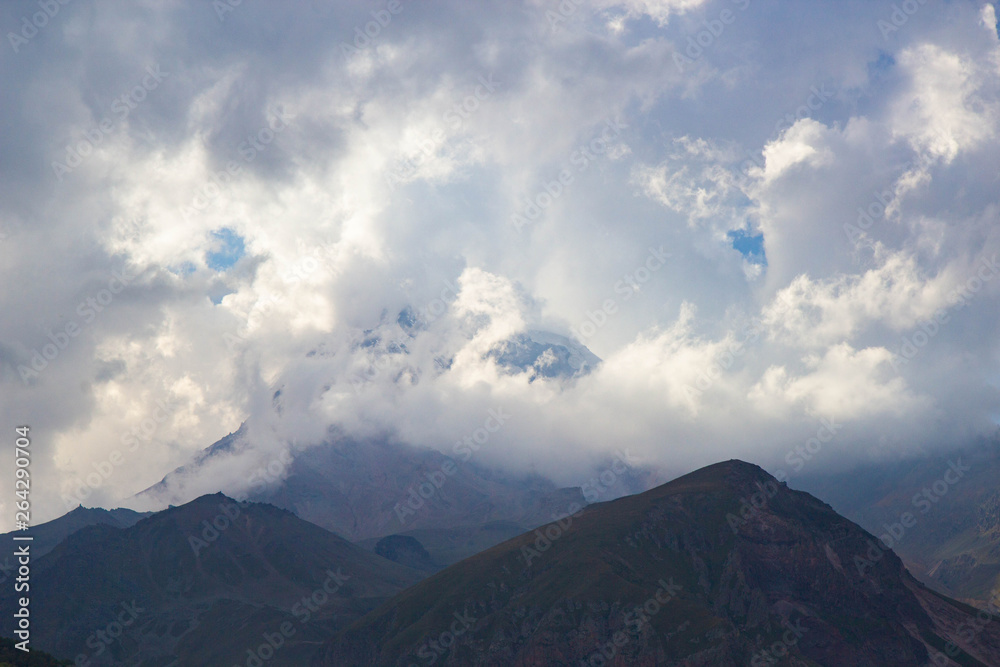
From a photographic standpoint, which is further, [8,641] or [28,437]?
[8,641]

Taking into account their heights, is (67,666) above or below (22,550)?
below

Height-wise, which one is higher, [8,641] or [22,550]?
[22,550]

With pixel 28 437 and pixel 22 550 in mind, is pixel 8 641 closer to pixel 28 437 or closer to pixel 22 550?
pixel 22 550

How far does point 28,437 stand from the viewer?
550 feet

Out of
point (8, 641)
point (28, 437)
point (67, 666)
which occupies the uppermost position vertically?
point (28, 437)

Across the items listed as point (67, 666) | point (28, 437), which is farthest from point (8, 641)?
point (28, 437)

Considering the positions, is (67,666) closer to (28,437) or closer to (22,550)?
(22,550)

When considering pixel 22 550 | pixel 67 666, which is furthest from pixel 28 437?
pixel 67 666

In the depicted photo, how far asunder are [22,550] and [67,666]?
93.6ft

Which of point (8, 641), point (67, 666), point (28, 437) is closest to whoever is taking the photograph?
point (28, 437)

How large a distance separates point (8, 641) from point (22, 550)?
30322 millimetres

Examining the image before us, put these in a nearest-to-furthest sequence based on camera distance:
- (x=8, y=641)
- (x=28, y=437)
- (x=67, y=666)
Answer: (x=28, y=437)
(x=67, y=666)
(x=8, y=641)

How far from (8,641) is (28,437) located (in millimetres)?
66759

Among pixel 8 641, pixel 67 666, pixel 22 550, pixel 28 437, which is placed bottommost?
pixel 67 666
